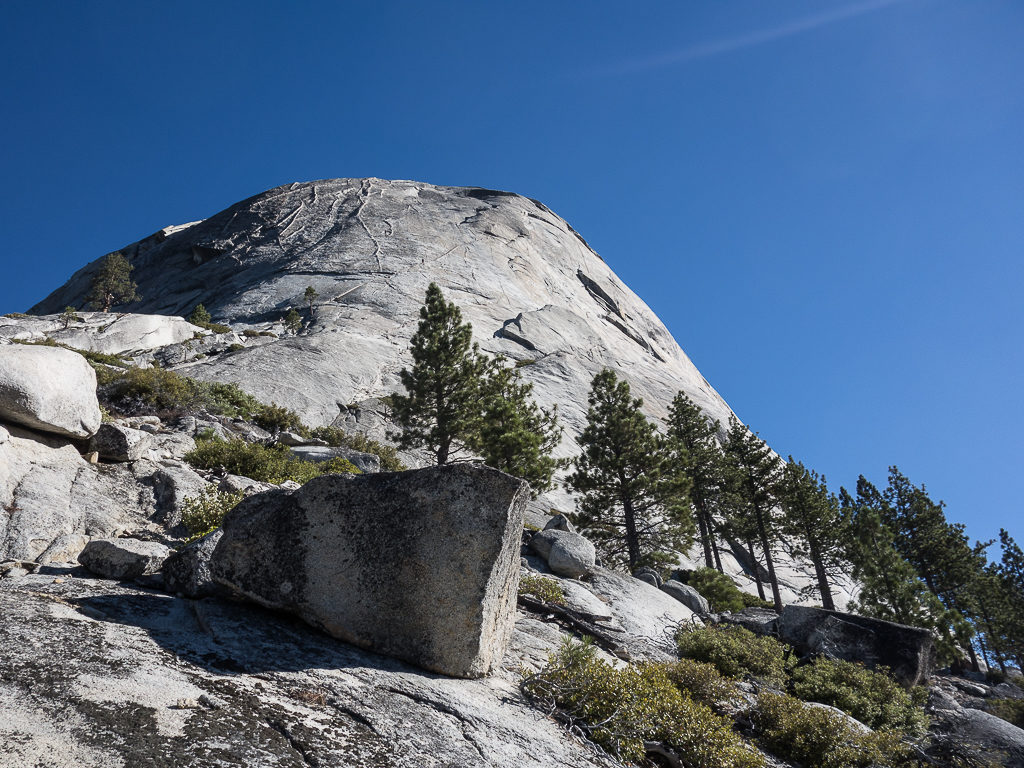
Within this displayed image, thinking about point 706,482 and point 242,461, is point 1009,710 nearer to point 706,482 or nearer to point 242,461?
point 706,482

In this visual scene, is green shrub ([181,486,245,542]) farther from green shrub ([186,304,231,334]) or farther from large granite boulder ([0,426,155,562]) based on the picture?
green shrub ([186,304,231,334])

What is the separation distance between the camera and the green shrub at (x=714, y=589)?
24.2m

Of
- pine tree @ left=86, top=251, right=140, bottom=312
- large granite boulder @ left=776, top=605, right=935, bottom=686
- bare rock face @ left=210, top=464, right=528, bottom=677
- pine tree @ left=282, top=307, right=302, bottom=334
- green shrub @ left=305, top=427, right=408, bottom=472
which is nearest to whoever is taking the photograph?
bare rock face @ left=210, top=464, right=528, bottom=677

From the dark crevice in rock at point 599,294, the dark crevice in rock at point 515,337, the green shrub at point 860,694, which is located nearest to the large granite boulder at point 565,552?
the green shrub at point 860,694

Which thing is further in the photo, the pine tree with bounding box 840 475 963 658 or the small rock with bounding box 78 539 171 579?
the pine tree with bounding box 840 475 963 658

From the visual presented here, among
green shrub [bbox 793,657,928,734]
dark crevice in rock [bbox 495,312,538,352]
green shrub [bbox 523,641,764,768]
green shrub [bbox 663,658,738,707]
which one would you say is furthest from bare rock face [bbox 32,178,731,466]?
green shrub [bbox 523,641,764,768]

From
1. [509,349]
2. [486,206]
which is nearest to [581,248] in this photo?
[486,206]

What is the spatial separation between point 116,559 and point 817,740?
11.0 m

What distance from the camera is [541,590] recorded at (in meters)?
12.7

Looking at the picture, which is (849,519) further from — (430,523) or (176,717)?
(176,717)

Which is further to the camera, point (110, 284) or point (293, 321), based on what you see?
point (110, 284)

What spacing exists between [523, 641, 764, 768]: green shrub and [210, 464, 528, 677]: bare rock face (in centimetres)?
110

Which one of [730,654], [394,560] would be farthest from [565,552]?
[394,560]

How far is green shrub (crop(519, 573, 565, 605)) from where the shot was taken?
12.5m
